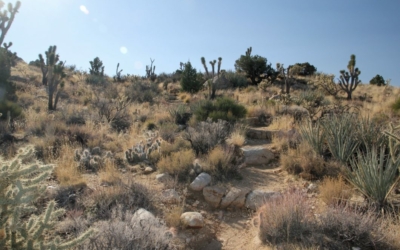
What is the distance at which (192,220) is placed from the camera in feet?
15.5

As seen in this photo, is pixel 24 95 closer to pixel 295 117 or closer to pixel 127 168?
pixel 127 168

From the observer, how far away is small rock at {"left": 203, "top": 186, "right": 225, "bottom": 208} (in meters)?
5.62

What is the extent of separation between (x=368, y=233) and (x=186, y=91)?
19329mm

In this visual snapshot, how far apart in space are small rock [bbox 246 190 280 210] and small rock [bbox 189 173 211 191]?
0.92 metres

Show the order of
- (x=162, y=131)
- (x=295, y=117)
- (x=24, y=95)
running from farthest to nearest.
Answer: (x=24, y=95) < (x=295, y=117) < (x=162, y=131)

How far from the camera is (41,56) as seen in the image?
20.2 meters

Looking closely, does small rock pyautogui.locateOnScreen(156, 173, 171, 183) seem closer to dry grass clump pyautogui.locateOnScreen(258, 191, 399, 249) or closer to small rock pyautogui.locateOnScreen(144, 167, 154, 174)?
small rock pyautogui.locateOnScreen(144, 167, 154, 174)

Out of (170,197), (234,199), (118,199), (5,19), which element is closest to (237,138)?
(234,199)

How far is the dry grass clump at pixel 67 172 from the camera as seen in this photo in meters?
5.64

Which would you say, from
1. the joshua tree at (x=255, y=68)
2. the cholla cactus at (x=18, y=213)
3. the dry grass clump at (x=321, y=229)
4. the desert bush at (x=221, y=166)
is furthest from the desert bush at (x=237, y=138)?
the joshua tree at (x=255, y=68)

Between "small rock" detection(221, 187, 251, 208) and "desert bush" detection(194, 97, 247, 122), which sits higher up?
"desert bush" detection(194, 97, 247, 122)

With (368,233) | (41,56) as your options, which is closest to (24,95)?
(41,56)

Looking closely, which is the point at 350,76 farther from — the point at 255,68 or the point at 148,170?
the point at 148,170

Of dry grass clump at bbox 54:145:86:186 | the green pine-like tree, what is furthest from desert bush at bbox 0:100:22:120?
the green pine-like tree
